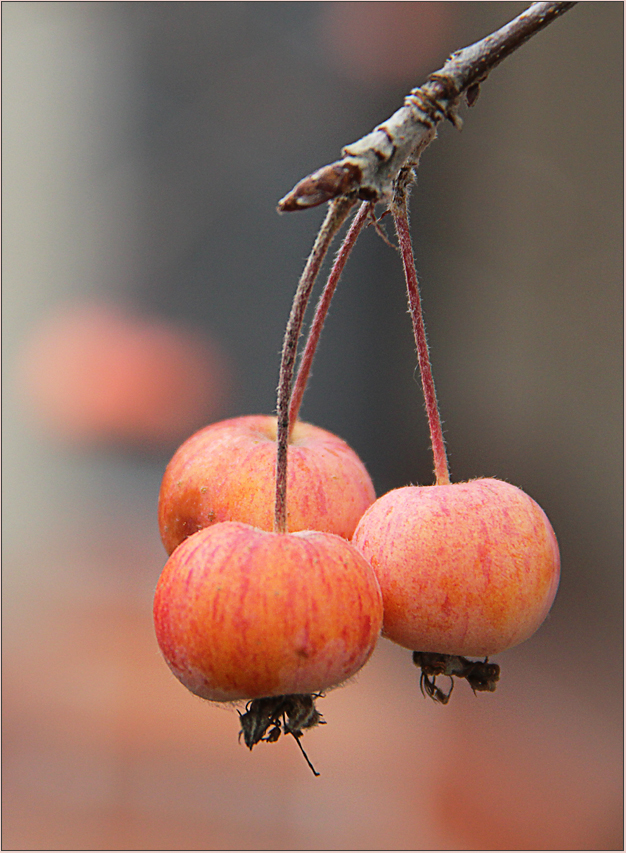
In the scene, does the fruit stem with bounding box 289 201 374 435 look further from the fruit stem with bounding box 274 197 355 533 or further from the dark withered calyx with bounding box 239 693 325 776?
the dark withered calyx with bounding box 239 693 325 776

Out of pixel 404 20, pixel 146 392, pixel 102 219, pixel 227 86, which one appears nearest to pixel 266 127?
pixel 227 86

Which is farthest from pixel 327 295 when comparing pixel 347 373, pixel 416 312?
pixel 347 373

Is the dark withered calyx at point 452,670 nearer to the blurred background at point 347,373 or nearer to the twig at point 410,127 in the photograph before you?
the twig at point 410,127

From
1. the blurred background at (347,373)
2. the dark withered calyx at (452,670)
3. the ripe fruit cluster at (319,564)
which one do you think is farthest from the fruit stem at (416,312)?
the blurred background at (347,373)

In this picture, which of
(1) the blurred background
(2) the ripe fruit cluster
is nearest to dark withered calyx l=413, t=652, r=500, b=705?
Answer: (2) the ripe fruit cluster

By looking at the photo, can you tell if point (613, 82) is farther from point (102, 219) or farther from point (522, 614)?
point (522, 614)

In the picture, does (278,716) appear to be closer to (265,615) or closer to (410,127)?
(265,615)
